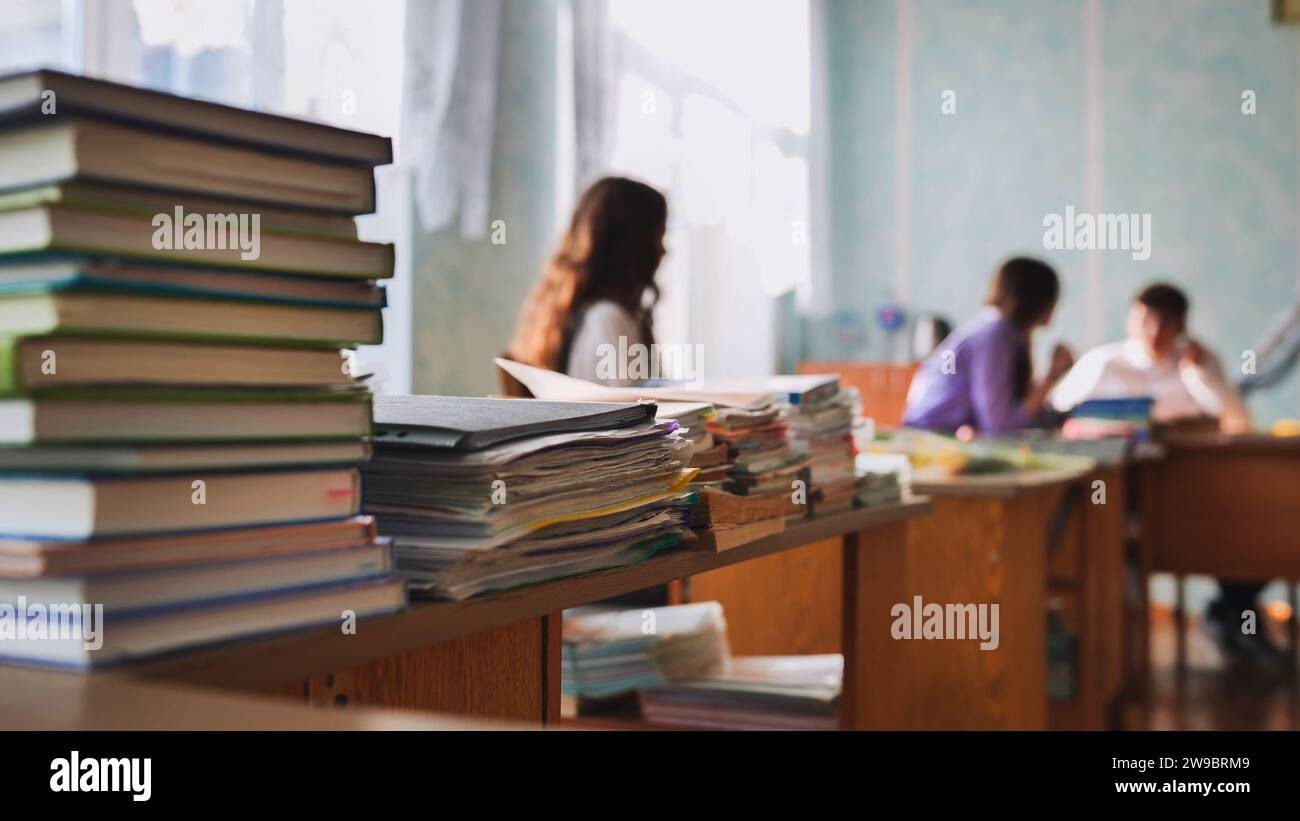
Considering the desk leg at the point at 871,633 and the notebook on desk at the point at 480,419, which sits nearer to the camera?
the notebook on desk at the point at 480,419

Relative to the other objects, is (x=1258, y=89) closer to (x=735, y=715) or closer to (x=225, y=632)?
(x=735, y=715)

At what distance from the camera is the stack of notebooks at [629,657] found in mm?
1688

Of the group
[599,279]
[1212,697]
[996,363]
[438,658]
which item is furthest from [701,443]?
[1212,697]

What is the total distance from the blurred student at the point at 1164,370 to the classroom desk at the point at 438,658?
4.25 metres

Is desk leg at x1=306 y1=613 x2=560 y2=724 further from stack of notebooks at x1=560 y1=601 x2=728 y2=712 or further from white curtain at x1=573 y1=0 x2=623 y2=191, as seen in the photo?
white curtain at x1=573 y1=0 x2=623 y2=191

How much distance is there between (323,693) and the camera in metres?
0.77

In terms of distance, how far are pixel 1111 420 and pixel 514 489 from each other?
3.54 metres

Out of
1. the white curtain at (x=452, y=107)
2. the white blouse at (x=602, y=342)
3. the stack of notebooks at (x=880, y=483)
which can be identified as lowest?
the stack of notebooks at (x=880, y=483)

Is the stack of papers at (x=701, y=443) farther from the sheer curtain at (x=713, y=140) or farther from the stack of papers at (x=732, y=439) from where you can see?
the sheer curtain at (x=713, y=140)

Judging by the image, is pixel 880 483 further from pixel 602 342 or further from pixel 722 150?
pixel 722 150

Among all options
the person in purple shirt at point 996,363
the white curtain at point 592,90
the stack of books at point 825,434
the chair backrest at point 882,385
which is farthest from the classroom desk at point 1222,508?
the stack of books at point 825,434

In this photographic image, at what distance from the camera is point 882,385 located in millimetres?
6320

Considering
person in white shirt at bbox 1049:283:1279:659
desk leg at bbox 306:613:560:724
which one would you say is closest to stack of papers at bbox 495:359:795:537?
desk leg at bbox 306:613:560:724

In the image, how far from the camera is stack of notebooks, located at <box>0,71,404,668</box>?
64 centimetres
